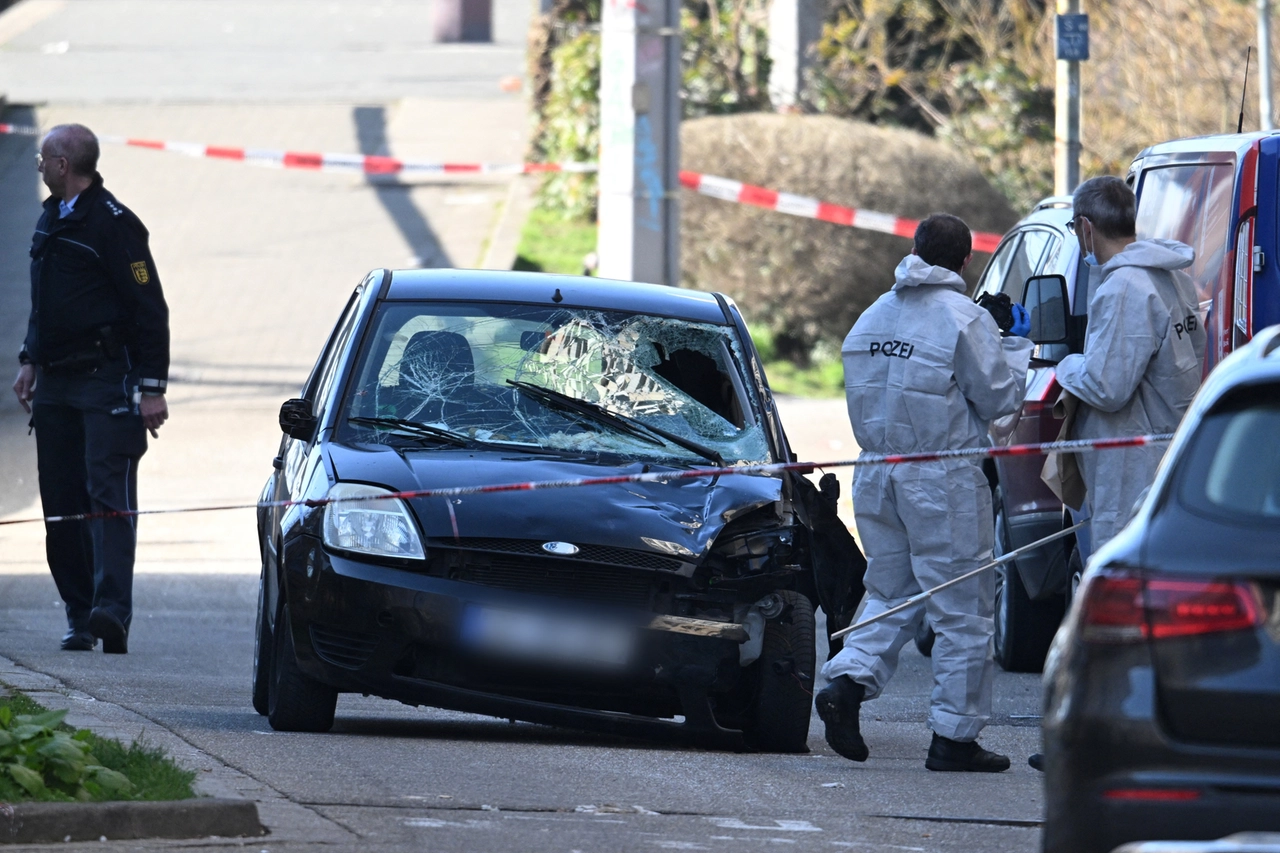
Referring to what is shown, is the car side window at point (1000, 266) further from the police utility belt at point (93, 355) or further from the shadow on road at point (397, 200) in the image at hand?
the shadow on road at point (397, 200)

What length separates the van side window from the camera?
7.92 meters

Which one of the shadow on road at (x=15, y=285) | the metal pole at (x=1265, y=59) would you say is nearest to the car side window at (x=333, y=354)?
the shadow on road at (x=15, y=285)

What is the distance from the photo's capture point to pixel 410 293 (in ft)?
25.5

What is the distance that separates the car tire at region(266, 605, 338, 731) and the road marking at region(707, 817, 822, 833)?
160cm

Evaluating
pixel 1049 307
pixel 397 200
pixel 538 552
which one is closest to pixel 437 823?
pixel 538 552

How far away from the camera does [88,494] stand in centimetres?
927

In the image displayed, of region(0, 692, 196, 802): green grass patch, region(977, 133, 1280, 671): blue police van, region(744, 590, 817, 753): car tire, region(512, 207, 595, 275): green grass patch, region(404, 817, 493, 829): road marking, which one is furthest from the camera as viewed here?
region(512, 207, 595, 275): green grass patch

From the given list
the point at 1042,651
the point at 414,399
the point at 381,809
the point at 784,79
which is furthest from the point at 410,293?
the point at 784,79

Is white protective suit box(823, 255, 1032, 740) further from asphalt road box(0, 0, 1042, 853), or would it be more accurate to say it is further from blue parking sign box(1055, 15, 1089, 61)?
blue parking sign box(1055, 15, 1089, 61)

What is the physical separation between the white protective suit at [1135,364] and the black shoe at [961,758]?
0.79m

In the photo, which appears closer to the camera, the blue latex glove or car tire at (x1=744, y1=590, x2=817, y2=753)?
car tire at (x1=744, y1=590, x2=817, y2=753)

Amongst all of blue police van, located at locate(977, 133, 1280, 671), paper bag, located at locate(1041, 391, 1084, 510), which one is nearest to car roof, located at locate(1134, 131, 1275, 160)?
blue police van, located at locate(977, 133, 1280, 671)

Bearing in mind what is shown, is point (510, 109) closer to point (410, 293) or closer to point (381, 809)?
point (410, 293)

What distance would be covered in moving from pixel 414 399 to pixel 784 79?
16407mm
